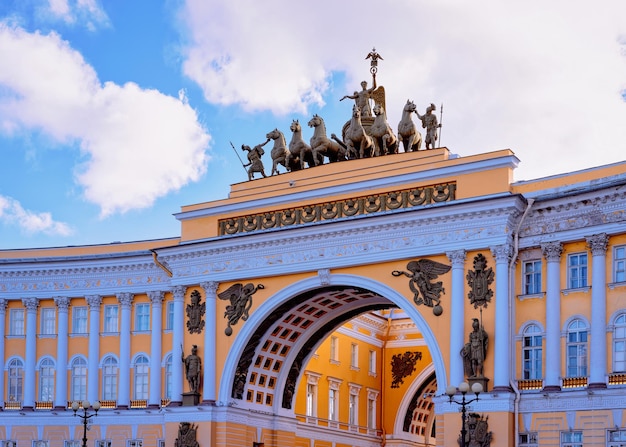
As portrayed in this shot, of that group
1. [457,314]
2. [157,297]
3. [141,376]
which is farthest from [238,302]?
[457,314]

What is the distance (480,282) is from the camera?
35656mm

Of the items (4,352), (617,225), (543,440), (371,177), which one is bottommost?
(543,440)

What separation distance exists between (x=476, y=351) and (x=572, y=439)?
378 cm

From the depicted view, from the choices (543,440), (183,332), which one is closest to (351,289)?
(183,332)

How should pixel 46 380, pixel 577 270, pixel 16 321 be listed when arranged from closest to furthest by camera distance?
pixel 577 270 → pixel 46 380 → pixel 16 321

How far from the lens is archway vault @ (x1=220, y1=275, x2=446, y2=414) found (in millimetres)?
39500

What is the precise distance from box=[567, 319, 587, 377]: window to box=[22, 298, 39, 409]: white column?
2137 centimetres

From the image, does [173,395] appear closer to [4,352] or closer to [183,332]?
[183,332]

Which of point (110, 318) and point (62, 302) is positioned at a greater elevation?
point (62, 302)

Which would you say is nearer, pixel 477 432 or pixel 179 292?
pixel 477 432

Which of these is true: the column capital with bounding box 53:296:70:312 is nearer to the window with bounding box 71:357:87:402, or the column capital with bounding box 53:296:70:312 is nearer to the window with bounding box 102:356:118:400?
the window with bounding box 71:357:87:402

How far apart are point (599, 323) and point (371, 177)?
9.42m

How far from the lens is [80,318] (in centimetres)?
4541

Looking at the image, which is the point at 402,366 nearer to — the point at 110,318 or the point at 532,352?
the point at 110,318
